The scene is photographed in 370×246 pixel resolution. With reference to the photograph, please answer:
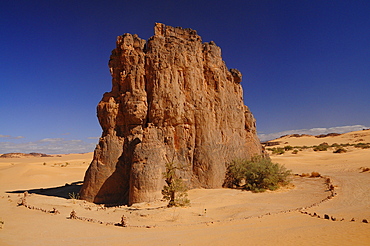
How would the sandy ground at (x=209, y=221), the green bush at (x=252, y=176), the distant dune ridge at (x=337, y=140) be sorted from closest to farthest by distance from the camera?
the sandy ground at (x=209, y=221)
the green bush at (x=252, y=176)
the distant dune ridge at (x=337, y=140)

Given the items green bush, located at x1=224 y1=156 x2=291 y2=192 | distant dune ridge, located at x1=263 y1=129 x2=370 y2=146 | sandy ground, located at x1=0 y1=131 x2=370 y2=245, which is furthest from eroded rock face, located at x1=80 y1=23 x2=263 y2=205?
distant dune ridge, located at x1=263 y1=129 x2=370 y2=146

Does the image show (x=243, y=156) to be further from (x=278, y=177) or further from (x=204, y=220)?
(x=204, y=220)

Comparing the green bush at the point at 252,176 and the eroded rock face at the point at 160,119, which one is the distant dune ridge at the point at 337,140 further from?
the eroded rock face at the point at 160,119

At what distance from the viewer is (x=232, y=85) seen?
1652cm

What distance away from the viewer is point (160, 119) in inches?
508

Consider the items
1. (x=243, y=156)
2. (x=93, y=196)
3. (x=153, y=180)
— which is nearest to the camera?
(x=153, y=180)

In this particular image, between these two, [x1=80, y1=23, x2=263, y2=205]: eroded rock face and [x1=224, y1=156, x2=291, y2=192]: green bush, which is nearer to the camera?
[x1=80, y1=23, x2=263, y2=205]: eroded rock face

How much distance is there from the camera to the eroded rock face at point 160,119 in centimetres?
1201

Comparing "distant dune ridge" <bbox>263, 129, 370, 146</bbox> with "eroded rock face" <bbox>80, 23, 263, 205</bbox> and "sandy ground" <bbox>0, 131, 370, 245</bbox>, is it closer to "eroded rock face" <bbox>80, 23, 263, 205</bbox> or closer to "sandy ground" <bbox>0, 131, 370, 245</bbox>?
"sandy ground" <bbox>0, 131, 370, 245</bbox>

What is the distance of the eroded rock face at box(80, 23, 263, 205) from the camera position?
1201cm

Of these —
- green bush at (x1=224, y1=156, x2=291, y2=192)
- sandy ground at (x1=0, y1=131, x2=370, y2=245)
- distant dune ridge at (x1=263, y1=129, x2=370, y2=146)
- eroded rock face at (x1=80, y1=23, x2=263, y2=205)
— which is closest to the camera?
sandy ground at (x1=0, y1=131, x2=370, y2=245)

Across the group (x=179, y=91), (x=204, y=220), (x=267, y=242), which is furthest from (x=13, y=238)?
(x=179, y=91)

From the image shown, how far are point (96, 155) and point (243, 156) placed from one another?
904cm

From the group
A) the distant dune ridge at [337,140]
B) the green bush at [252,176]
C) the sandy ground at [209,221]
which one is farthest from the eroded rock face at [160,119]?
the distant dune ridge at [337,140]
